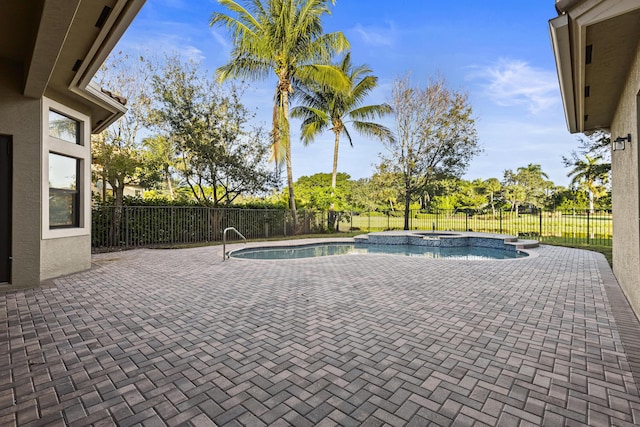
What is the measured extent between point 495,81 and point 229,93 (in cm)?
1248

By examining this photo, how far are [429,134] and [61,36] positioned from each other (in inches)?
670

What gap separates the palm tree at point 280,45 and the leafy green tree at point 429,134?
4828mm

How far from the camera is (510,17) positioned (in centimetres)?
1200

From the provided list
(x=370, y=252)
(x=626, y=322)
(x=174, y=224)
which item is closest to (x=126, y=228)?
(x=174, y=224)

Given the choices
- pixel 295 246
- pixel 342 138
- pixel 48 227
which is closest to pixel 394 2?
pixel 342 138

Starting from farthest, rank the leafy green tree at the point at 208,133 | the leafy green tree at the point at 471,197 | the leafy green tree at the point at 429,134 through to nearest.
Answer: the leafy green tree at the point at 471,197
the leafy green tree at the point at 429,134
the leafy green tree at the point at 208,133

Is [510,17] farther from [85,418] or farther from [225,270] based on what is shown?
[85,418]

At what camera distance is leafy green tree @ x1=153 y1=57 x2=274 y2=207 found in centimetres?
1267

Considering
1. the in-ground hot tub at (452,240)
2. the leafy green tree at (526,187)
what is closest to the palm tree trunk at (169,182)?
the in-ground hot tub at (452,240)

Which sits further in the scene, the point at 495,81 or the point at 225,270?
the point at 495,81

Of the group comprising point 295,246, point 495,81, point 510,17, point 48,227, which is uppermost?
point 510,17

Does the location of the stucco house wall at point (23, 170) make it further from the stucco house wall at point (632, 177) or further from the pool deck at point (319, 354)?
the stucco house wall at point (632, 177)

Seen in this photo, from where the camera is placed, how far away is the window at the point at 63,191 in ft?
19.3

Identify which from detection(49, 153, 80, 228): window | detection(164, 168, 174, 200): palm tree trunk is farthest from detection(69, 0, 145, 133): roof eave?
detection(164, 168, 174, 200): palm tree trunk
